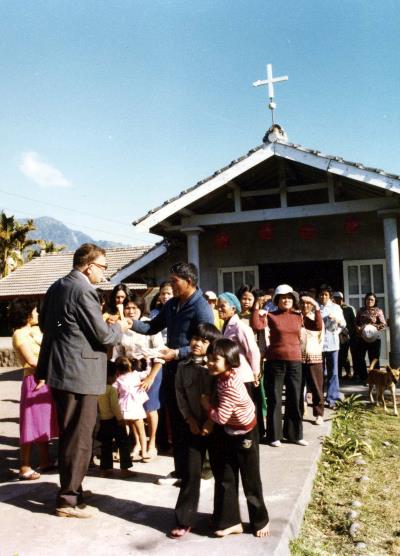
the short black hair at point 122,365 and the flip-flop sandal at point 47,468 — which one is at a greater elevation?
the short black hair at point 122,365

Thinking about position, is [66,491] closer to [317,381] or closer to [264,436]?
[264,436]

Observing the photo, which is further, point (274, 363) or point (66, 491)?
point (274, 363)

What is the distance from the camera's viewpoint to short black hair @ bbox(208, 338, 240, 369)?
3059mm

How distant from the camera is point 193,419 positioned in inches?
127

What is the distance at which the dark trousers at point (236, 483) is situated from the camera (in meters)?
3.05

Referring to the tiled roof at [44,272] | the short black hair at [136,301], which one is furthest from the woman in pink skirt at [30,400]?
the tiled roof at [44,272]

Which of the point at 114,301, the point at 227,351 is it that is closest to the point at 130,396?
the point at 114,301

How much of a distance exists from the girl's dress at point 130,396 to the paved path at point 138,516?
0.50 m

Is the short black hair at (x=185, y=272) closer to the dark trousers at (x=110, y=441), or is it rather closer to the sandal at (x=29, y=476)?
the dark trousers at (x=110, y=441)

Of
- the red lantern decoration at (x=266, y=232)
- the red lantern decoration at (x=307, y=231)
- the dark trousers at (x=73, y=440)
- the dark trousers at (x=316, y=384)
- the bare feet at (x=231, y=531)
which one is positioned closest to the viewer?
the bare feet at (x=231, y=531)

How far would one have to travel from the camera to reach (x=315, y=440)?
5363 millimetres

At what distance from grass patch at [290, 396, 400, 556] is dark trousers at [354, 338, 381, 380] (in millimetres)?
2317

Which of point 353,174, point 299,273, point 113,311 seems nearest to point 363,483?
point 113,311

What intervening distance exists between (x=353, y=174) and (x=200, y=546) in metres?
6.36
